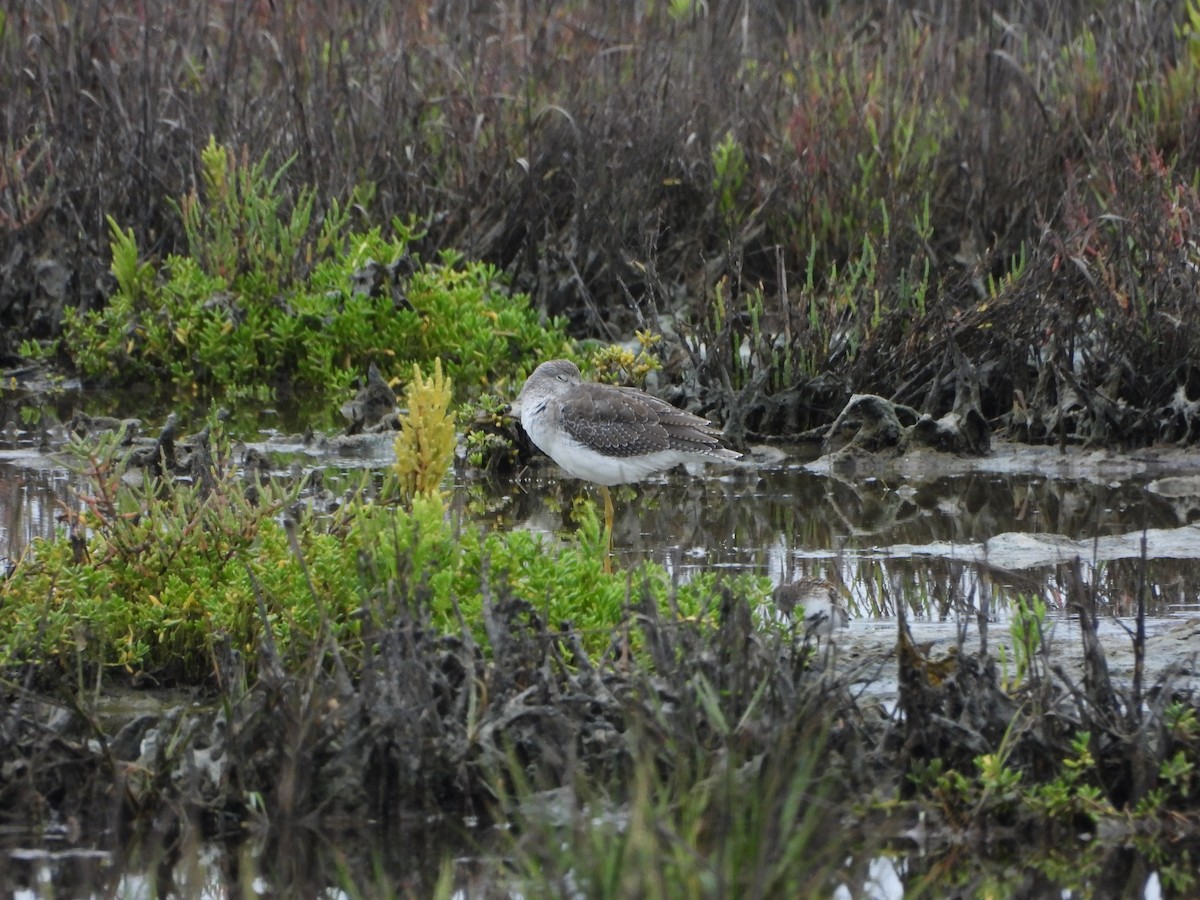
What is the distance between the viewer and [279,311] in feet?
32.6

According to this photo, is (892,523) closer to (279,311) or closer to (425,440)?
(425,440)

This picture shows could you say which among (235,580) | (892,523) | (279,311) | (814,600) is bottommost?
(279,311)

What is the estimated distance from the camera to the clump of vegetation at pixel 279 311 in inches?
386

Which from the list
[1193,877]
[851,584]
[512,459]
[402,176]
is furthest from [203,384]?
[1193,877]

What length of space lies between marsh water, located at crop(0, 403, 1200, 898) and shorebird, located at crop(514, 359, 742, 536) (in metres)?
0.24

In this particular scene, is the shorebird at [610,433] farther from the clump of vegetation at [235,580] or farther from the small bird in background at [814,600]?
the clump of vegetation at [235,580]

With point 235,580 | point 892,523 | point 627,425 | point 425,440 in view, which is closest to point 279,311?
point 627,425

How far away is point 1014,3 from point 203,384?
260 inches

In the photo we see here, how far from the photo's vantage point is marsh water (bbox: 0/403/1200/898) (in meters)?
5.68

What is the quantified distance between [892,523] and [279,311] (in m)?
4.10

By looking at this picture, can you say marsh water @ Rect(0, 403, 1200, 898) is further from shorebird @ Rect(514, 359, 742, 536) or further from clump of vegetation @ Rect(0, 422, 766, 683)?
shorebird @ Rect(514, 359, 742, 536)

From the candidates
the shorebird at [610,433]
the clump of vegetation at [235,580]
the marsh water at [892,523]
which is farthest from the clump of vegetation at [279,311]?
the clump of vegetation at [235,580]

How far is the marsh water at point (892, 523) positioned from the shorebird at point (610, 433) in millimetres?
242

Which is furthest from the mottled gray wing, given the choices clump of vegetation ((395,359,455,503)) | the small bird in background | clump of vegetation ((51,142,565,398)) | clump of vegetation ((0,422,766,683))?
clump of vegetation ((51,142,565,398))
